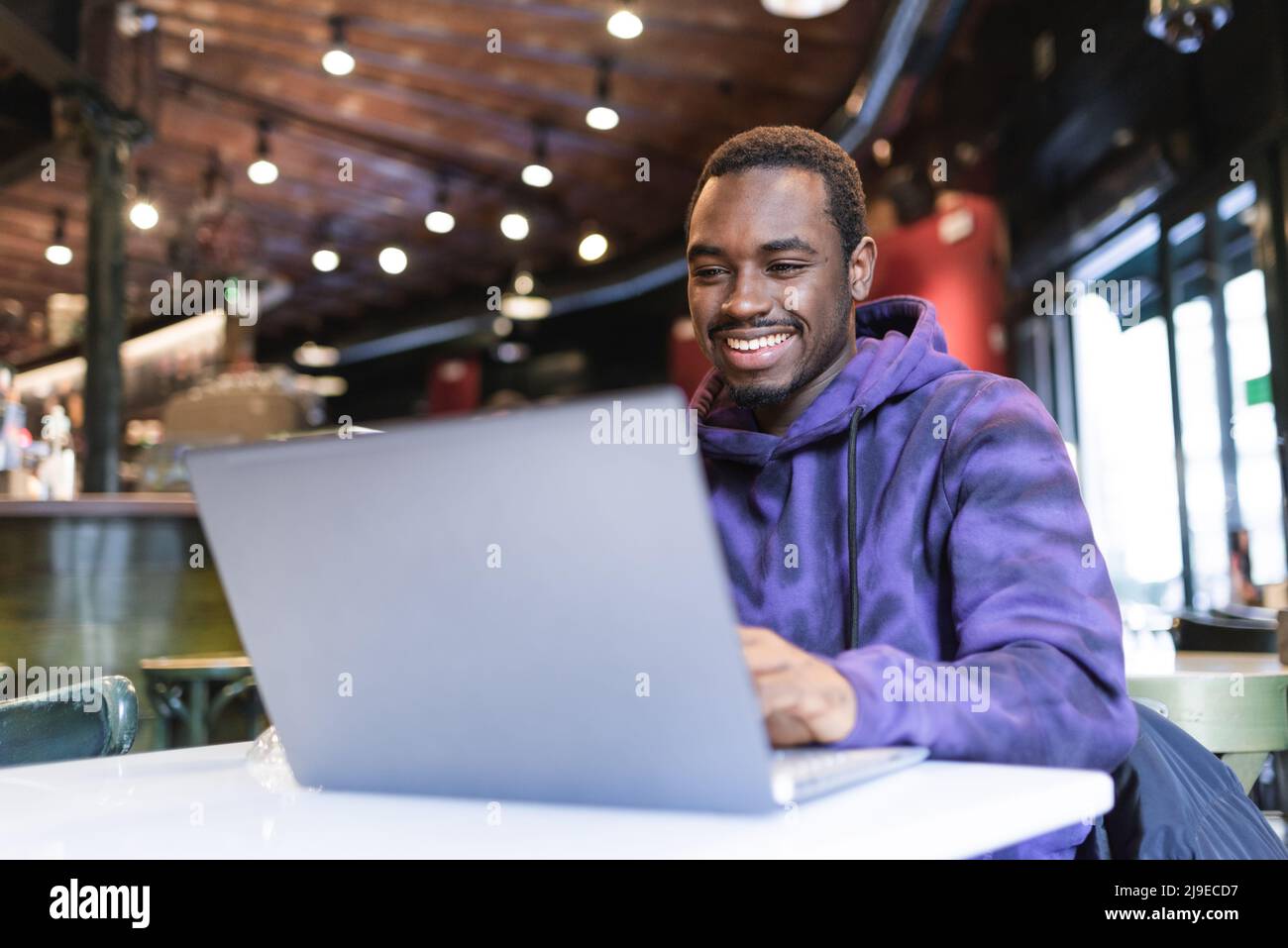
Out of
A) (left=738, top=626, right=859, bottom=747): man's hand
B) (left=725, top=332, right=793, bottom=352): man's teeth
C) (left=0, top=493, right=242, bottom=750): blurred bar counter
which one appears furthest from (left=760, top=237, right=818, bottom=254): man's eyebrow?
(left=0, top=493, right=242, bottom=750): blurred bar counter

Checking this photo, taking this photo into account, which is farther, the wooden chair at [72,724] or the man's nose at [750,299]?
the man's nose at [750,299]

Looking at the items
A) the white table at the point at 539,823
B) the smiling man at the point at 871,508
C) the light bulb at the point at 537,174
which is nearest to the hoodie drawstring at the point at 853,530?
the smiling man at the point at 871,508

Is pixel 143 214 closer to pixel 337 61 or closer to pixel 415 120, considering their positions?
pixel 415 120

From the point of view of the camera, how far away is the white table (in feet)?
2.20

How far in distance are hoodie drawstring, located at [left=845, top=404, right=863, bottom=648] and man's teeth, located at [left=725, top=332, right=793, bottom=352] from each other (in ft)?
0.56

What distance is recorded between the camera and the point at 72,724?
129cm

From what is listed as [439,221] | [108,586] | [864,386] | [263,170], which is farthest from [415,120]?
[864,386]

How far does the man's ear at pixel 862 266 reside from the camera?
5.32ft

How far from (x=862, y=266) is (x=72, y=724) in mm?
1129

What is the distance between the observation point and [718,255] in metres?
1.53

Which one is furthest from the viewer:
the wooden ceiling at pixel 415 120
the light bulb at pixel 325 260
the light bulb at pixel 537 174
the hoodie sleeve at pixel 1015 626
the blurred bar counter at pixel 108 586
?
the light bulb at pixel 325 260

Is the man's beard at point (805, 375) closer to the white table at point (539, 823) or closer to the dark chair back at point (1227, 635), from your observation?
the white table at point (539, 823)

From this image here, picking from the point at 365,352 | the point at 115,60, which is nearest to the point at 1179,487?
the point at 115,60

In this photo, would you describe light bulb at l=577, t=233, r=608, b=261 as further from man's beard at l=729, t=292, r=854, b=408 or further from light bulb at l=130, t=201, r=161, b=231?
man's beard at l=729, t=292, r=854, b=408
